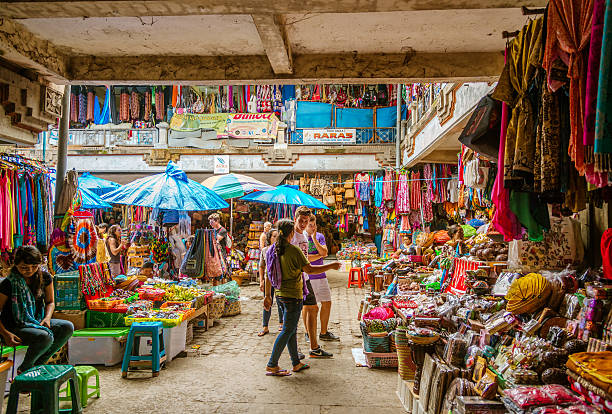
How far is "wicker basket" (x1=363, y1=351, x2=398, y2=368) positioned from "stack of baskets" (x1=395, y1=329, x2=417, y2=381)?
83 centimetres

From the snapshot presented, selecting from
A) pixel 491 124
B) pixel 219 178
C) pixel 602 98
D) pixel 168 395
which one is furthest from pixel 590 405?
pixel 219 178

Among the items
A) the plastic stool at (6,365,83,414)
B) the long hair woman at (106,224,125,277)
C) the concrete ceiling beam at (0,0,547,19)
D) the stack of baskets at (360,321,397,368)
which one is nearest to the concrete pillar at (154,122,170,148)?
the long hair woman at (106,224,125,277)

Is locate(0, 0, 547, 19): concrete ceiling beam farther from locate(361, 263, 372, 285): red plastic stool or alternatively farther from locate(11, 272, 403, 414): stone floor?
locate(361, 263, 372, 285): red plastic stool

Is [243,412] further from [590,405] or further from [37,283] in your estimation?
[590,405]

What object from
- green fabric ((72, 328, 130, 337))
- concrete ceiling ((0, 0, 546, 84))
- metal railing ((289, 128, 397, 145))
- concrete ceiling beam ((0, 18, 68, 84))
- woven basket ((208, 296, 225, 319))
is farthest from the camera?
metal railing ((289, 128, 397, 145))

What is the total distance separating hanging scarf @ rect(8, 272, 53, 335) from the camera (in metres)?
3.92

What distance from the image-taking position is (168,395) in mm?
4336

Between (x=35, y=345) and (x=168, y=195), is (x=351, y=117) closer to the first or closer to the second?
(x=168, y=195)

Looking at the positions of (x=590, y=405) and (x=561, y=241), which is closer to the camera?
(x=590, y=405)

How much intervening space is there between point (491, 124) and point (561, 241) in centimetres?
161

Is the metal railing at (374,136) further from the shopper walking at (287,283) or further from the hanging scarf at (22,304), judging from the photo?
the hanging scarf at (22,304)

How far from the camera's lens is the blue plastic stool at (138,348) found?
484 cm

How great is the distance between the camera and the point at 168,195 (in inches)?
282

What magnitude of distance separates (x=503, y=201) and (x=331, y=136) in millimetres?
13001
